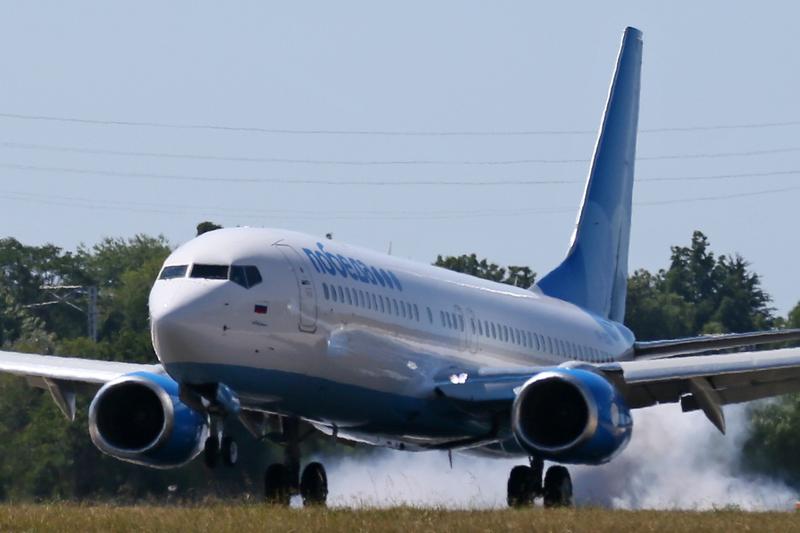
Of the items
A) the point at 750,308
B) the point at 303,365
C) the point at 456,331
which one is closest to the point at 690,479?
the point at 456,331

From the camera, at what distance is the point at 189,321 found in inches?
1057

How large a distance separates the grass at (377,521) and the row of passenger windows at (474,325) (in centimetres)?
524

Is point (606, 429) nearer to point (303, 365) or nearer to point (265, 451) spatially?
point (303, 365)

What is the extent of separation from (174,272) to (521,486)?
6777 millimetres

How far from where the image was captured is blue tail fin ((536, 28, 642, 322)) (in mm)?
40594

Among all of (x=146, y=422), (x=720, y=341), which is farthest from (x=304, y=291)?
(x=720, y=341)

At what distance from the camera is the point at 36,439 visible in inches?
1639

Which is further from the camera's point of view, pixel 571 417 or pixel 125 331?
pixel 125 331

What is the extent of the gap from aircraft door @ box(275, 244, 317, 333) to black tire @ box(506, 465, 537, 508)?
15.4ft

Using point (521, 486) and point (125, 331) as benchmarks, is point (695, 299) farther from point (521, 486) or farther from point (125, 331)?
point (521, 486)

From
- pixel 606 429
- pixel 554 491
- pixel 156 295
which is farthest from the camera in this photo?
pixel 554 491

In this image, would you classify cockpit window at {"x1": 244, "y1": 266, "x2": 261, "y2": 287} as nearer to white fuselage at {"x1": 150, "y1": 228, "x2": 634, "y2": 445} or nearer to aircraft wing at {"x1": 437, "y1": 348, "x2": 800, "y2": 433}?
white fuselage at {"x1": 150, "y1": 228, "x2": 634, "y2": 445}

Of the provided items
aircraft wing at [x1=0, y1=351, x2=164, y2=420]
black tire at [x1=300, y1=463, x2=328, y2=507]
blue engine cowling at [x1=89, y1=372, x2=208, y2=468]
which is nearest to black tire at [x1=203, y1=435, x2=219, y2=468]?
blue engine cowling at [x1=89, y1=372, x2=208, y2=468]

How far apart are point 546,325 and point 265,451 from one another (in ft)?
17.4
